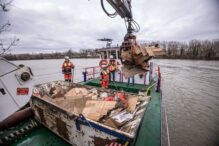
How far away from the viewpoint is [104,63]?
23.2ft

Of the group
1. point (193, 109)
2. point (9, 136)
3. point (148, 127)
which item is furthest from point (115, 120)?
point (193, 109)

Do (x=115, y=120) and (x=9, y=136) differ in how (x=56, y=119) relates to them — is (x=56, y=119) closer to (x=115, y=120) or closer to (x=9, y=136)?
(x=115, y=120)

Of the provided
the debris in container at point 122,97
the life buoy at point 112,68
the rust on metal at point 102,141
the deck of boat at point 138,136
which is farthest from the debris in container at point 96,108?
the life buoy at point 112,68

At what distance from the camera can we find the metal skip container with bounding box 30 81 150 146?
6.59 feet

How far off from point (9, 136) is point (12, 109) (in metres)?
2.72

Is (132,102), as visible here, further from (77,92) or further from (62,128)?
(77,92)

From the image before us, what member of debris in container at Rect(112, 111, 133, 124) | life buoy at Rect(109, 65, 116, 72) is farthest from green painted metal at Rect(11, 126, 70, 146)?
life buoy at Rect(109, 65, 116, 72)

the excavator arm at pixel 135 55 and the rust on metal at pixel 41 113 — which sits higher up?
the excavator arm at pixel 135 55

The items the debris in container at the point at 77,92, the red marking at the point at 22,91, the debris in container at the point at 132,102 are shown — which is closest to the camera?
the red marking at the point at 22,91

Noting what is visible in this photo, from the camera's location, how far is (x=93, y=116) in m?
2.75

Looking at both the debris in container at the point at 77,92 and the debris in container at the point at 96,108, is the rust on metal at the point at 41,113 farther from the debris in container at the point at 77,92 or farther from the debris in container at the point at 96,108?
the debris in container at the point at 96,108

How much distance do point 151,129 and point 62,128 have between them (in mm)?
2087

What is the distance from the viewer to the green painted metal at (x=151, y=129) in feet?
8.28

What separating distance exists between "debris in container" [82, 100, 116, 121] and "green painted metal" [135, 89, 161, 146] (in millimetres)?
928
